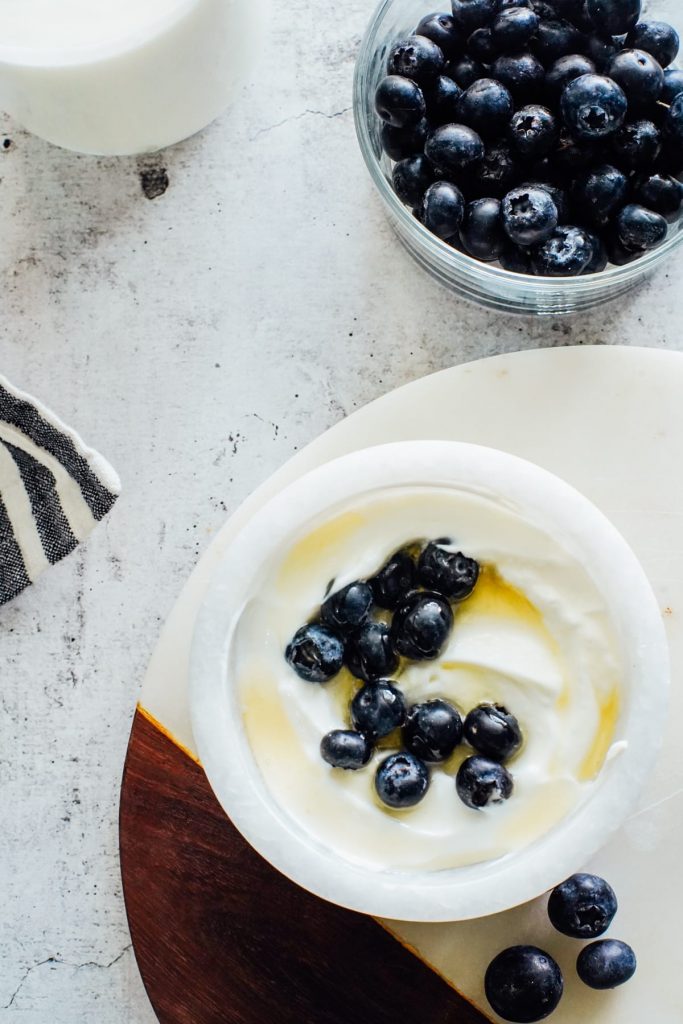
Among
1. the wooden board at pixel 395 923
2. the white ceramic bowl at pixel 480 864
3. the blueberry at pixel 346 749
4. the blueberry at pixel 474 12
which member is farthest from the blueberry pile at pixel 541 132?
the blueberry at pixel 346 749

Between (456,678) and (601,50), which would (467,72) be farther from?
(456,678)

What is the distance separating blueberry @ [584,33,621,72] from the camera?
2.93ft

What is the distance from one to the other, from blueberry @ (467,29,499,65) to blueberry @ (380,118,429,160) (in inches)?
2.9

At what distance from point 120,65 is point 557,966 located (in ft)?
2.78

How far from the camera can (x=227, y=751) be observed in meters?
0.79

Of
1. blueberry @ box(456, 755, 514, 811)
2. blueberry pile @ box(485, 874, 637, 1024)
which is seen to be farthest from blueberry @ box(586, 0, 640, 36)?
blueberry pile @ box(485, 874, 637, 1024)

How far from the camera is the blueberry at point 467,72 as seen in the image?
918 mm

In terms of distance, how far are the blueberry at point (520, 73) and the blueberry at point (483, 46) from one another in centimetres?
1

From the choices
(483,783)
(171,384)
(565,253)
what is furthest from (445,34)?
(483,783)

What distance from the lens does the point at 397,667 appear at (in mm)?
826

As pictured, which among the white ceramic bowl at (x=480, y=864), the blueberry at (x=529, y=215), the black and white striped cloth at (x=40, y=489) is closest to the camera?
the white ceramic bowl at (x=480, y=864)

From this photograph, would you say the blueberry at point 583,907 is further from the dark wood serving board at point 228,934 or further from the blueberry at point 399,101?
the blueberry at point 399,101

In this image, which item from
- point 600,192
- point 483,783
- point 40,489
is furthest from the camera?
point 40,489

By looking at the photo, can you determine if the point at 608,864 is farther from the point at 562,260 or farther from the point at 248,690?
the point at 562,260
